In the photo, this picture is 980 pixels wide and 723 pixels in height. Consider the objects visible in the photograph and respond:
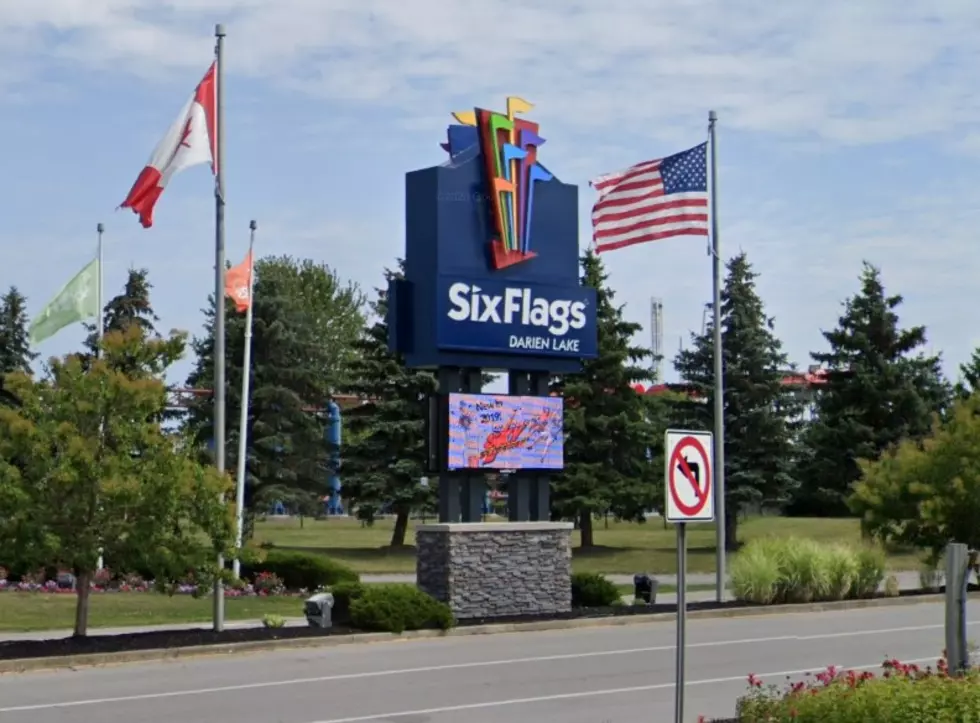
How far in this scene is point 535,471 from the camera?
25625mm

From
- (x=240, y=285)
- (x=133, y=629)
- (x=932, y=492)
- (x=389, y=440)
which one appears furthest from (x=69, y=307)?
(x=389, y=440)

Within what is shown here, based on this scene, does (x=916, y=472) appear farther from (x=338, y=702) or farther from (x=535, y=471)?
(x=338, y=702)

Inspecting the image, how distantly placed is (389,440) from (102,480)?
1252 inches

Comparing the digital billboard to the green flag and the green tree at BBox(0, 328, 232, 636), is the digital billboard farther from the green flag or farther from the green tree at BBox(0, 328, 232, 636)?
the green flag

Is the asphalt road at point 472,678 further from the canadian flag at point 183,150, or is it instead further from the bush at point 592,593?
the canadian flag at point 183,150

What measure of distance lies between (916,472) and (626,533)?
32819mm

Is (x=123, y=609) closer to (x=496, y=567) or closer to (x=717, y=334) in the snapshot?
(x=496, y=567)

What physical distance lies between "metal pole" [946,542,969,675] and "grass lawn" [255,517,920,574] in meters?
27.2

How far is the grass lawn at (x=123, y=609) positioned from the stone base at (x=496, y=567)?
4299 mm

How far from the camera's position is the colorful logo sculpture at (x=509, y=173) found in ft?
81.6

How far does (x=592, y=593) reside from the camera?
27.2m

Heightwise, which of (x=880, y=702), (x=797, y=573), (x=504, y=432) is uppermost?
(x=504, y=432)

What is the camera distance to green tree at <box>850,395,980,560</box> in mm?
32281

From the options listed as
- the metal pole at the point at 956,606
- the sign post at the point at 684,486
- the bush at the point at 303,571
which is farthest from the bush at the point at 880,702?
the bush at the point at 303,571
